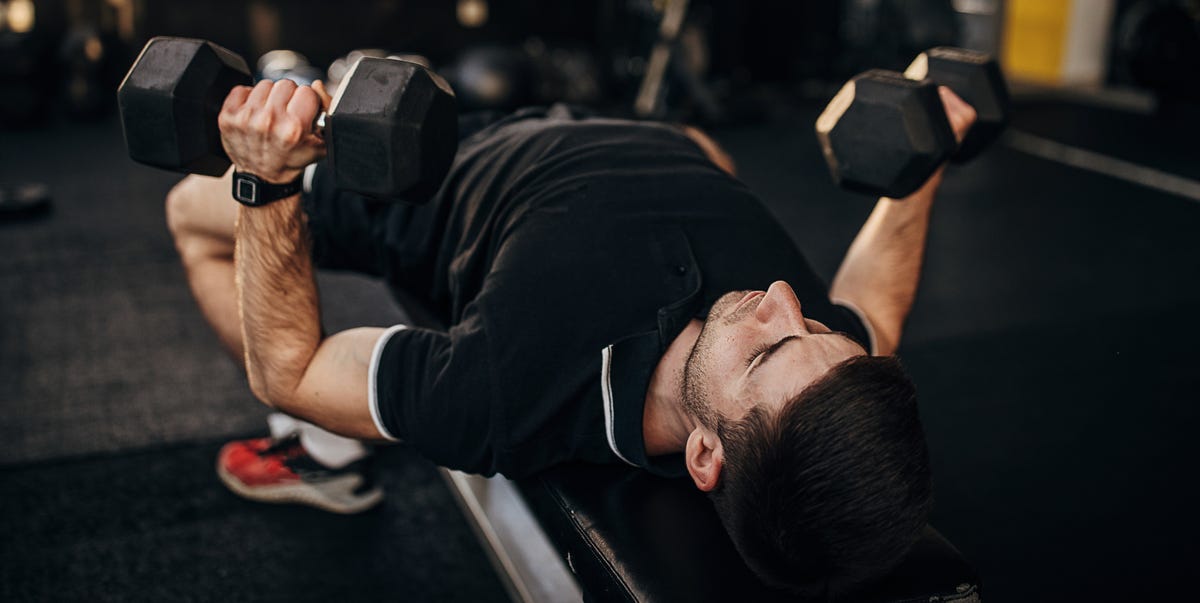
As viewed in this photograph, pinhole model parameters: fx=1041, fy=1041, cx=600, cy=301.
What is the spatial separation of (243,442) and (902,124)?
1225 mm

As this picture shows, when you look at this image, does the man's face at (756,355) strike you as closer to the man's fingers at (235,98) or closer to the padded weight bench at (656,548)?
the padded weight bench at (656,548)

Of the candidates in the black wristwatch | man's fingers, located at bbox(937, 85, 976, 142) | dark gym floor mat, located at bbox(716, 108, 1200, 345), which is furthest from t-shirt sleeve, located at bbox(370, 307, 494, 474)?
dark gym floor mat, located at bbox(716, 108, 1200, 345)

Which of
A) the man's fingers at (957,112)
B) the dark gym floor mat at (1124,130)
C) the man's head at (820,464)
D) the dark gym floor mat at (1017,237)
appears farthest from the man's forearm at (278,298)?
the dark gym floor mat at (1124,130)

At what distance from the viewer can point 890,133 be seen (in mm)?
1381

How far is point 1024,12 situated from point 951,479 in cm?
541

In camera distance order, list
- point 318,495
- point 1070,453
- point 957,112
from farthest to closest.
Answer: point 1070,453 < point 318,495 < point 957,112

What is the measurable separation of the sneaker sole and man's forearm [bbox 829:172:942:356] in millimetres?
843

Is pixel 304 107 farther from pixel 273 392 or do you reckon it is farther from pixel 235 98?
pixel 273 392

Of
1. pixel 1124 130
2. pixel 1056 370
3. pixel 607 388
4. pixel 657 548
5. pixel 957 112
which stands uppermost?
pixel 957 112

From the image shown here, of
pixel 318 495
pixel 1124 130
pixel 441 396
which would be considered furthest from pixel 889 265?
pixel 1124 130

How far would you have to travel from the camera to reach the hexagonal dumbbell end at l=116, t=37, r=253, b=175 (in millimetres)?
1151

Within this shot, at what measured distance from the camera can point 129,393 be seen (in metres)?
2.08

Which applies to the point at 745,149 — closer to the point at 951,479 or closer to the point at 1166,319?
the point at 1166,319

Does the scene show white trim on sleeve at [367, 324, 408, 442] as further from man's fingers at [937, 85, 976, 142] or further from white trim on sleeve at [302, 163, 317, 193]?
man's fingers at [937, 85, 976, 142]
